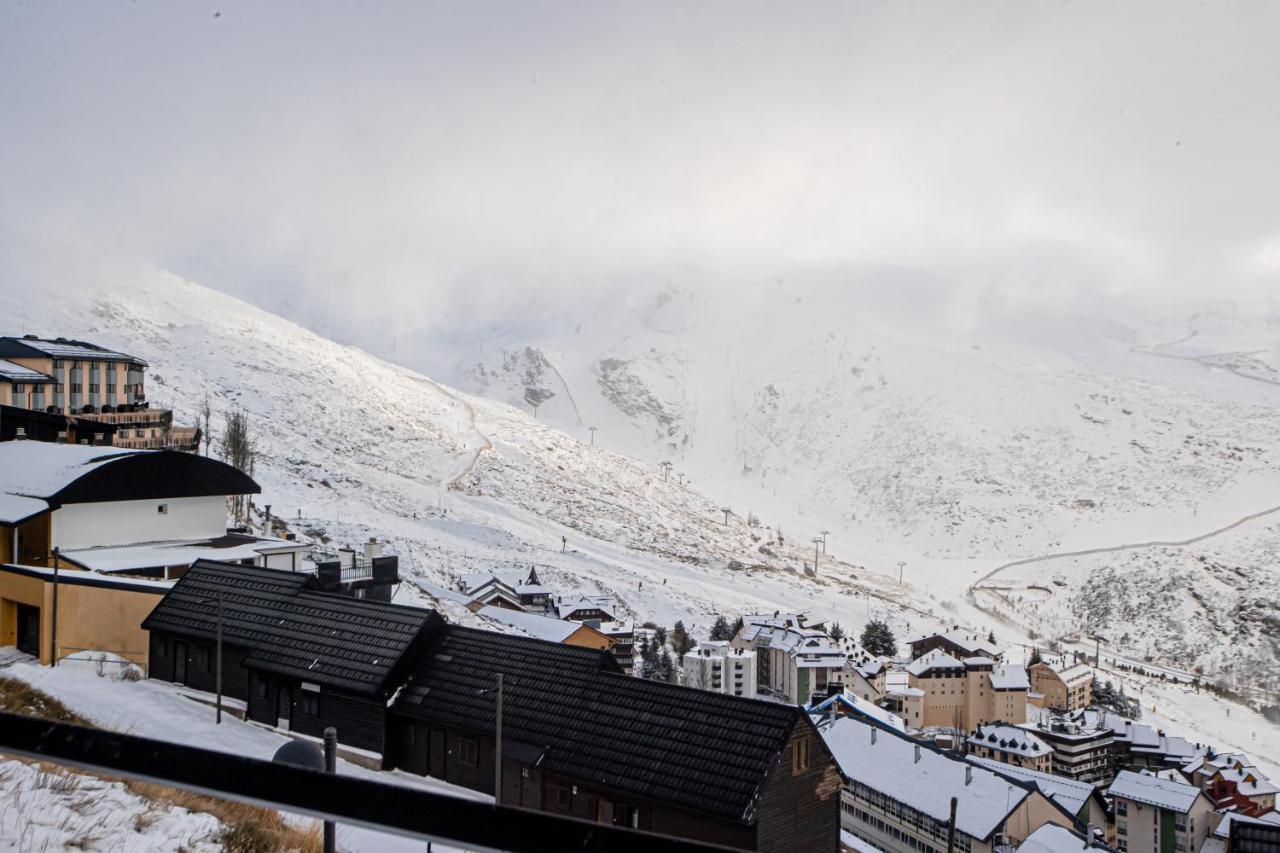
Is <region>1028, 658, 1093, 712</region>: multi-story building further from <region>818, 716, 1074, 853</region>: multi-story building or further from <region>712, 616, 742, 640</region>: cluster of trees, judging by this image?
<region>818, 716, 1074, 853</region>: multi-story building

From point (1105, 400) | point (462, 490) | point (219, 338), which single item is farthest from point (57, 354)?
point (1105, 400)

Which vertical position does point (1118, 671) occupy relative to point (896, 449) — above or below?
below

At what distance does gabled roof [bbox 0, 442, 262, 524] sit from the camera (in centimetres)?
2559

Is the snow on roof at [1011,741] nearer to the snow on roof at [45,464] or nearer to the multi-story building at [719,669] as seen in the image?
the multi-story building at [719,669]

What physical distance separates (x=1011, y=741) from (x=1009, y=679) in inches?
617

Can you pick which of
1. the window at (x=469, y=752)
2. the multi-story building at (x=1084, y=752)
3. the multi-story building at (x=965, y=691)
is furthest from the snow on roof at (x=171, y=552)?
the multi-story building at (x=965, y=691)

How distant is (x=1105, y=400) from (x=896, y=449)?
1923 inches

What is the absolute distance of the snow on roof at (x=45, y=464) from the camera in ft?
84.7

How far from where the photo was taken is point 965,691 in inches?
2960

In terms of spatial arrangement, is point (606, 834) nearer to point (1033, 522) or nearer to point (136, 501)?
point (136, 501)

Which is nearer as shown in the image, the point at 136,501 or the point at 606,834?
the point at 606,834

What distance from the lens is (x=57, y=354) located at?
190ft

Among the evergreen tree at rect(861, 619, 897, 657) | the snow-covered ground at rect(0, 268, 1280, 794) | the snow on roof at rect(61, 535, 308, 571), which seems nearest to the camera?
the snow on roof at rect(61, 535, 308, 571)

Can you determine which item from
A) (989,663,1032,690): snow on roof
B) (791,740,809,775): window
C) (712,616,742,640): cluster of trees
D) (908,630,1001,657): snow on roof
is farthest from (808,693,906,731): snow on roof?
(791,740,809,775): window
